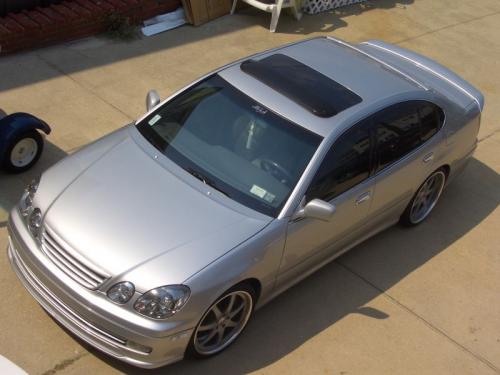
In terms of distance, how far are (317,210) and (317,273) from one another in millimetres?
1203

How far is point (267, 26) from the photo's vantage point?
10.5 meters

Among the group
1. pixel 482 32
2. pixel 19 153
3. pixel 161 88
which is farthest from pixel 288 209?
pixel 482 32

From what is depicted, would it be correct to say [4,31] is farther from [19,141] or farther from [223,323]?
[223,323]

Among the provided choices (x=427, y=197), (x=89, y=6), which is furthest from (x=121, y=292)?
(x=89, y=6)

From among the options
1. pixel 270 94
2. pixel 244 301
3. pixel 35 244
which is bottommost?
pixel 244 301

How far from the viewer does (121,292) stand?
4.69 metres

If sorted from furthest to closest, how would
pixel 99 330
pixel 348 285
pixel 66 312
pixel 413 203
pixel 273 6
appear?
pixel 273 6, pixel 413 203, pixel 348 285, pixel 66 312, pixel 99 330

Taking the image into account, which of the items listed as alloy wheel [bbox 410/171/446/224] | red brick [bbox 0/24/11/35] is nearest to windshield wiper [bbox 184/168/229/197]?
alloy wheel [bbox 410/171/446/224]

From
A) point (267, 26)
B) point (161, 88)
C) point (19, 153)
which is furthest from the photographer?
point (267, 26)

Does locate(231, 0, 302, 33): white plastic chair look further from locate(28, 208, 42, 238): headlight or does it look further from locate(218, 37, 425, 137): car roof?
locate(28, 208, 42, 238): headlight

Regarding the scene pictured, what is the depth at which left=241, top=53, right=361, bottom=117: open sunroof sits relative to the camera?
5738mm

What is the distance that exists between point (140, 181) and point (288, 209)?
107cm

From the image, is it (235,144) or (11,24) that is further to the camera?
(11,24)

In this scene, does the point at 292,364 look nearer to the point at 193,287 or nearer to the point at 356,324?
the point at 356,324
